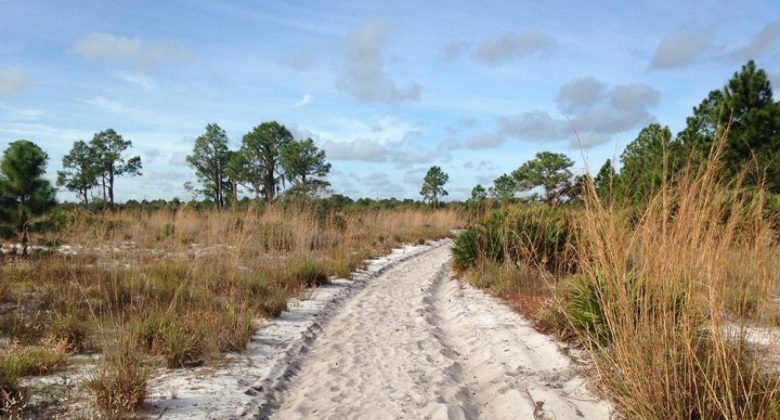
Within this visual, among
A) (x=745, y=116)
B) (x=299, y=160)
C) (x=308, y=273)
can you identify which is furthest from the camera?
(x=299, y=160)

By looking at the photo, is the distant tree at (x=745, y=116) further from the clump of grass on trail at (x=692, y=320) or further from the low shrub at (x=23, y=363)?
the low shrub at (x=23, y=363)

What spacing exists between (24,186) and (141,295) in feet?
10.5

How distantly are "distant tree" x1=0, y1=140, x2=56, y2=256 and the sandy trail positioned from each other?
16.5ft

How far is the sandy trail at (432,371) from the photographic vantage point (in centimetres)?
380

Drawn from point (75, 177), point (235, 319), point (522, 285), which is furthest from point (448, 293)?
point (75, 177)

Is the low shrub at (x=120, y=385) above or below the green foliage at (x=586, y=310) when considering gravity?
below

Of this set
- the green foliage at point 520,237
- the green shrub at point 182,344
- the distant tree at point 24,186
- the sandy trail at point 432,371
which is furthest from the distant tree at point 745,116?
the distant tree at point 24,186

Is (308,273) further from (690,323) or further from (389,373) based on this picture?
(690,323)

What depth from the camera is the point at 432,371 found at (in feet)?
15.6

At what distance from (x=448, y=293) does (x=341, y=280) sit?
2.32 meters

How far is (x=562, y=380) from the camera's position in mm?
4184

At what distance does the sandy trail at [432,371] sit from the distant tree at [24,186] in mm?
5043

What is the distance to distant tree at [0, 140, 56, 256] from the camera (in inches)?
302

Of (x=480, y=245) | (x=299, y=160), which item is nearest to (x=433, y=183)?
(x=299, y=160)
